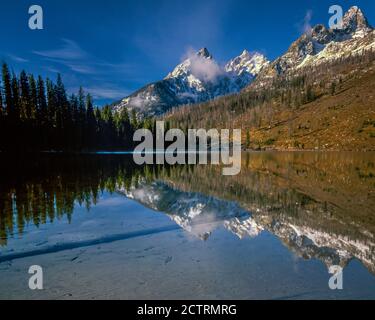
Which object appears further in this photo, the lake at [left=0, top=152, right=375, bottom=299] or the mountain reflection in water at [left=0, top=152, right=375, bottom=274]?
the mountain reflection in water at [left=0, top=152, right=375, bottom=274]

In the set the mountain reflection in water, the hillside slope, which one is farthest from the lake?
the hillside slope

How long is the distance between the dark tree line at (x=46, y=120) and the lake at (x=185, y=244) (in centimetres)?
6036

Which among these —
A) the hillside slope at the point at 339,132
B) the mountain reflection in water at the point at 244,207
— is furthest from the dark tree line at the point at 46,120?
the hillside slope at the point at 339,132

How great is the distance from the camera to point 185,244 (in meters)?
13.7

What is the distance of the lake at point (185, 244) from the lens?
920cm

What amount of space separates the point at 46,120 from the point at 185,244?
3531 inches

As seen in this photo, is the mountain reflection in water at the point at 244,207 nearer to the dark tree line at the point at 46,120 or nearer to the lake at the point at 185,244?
the lake at the point at 185,244

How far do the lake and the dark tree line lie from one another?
6036cm

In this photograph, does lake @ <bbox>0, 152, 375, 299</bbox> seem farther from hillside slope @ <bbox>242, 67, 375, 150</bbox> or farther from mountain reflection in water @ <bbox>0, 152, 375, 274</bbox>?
hillside slope @ <bbox>242, 67, 375, 150</bbox>

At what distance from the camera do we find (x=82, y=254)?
12.1m

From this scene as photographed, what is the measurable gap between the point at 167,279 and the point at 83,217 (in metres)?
10.0

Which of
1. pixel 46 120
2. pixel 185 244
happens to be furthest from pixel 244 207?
pixel 46 120

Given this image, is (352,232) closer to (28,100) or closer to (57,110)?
(28,100)

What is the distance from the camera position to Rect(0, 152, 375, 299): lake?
9.20 m
